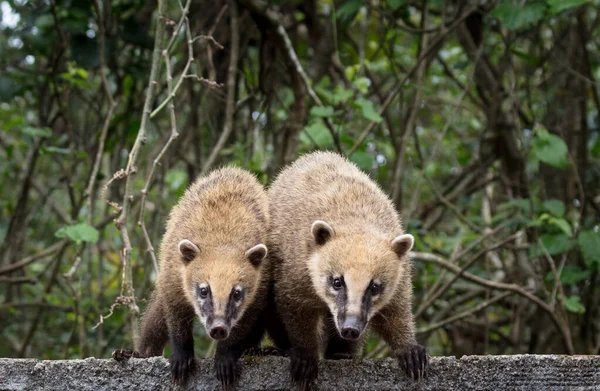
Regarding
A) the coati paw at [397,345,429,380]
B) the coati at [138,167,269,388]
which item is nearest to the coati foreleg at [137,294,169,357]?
the coati at [138,167,269,388]

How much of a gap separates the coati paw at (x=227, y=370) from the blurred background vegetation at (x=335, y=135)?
7.99ft

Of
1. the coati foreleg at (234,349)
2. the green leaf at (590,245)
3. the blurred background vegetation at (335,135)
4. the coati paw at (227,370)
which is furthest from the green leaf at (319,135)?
the coati paw at (227,370)

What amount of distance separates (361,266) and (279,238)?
0.68m

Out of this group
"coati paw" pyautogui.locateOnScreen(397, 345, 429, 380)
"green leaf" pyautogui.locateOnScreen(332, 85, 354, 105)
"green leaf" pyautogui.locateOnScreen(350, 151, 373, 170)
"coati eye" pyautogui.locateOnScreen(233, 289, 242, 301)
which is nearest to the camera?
"coati paw" pyautogui.locateOnScreen(397, 345, 429, 380)

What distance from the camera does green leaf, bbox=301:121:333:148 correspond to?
19.1 feet

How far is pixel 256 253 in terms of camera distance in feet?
14.0

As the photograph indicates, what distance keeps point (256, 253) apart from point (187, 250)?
374mm

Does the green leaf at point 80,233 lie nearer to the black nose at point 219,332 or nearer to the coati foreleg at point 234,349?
the coati foreleg at point 234,349

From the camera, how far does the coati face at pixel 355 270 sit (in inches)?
152

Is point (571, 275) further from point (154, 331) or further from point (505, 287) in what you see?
point (154, 331)

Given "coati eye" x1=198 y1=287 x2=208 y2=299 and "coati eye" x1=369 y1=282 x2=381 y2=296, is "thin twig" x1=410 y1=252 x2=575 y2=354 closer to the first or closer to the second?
"coati eye" x1=369 y1=282 x2=381 y2=296

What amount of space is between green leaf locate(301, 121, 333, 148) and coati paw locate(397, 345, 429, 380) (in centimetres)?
235

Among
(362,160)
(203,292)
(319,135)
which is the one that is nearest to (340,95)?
(319,135)

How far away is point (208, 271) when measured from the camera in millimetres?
4219
